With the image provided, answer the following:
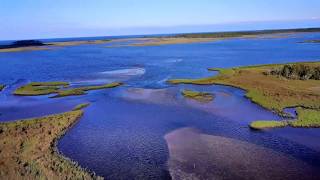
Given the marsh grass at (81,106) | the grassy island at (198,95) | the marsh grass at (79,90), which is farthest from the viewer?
the marsh grass at (79,90)

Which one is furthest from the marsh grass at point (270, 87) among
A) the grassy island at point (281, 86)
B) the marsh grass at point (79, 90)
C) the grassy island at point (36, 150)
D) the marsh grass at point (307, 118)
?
the grassy island at point (36, 150)

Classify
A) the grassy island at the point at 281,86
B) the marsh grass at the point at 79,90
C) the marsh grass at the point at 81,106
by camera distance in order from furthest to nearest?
the marsh grass at the point at 79,90 < the marsh grass at the point at 81,106 < the grassy island at the point at 281,86

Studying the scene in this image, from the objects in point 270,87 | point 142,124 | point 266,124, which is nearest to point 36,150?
point 142,124

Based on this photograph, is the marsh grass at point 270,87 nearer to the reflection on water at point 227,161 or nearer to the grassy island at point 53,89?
the reflection on water at point 227,161

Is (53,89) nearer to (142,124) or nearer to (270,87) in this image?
(142,124)

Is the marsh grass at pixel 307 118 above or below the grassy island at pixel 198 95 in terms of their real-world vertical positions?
above

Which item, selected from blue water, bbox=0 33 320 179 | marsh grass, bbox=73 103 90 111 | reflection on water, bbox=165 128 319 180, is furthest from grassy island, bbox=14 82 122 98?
reflection on water, bbox=165 128 319 180

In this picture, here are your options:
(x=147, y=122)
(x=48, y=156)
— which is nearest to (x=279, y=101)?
(x=147, y=122)
